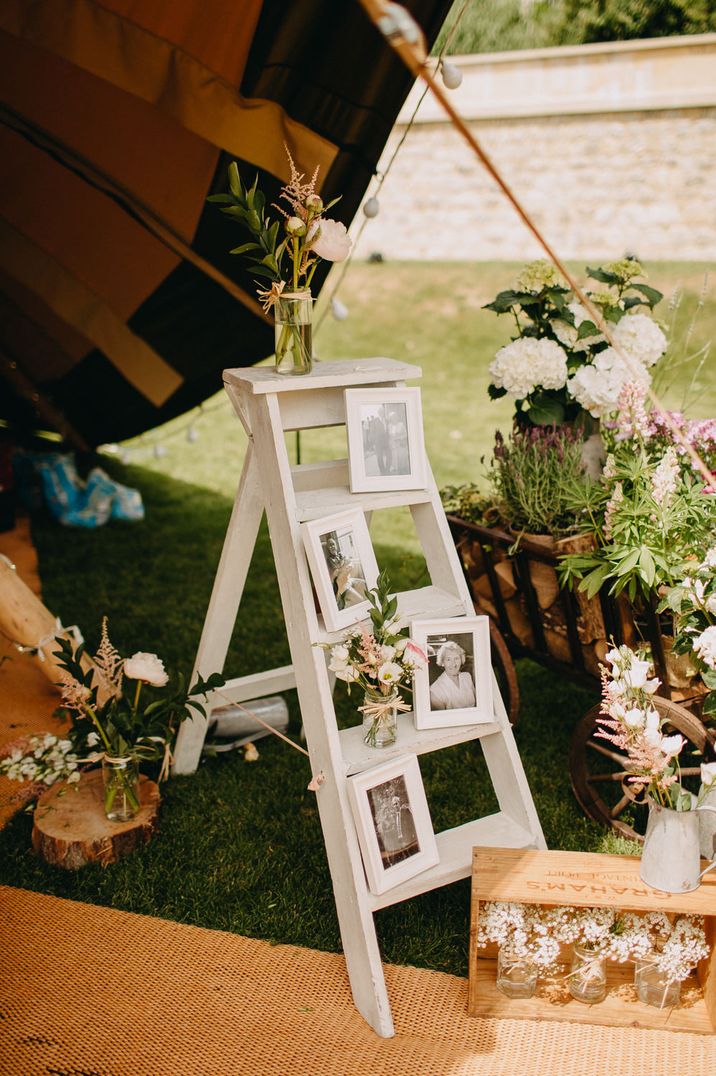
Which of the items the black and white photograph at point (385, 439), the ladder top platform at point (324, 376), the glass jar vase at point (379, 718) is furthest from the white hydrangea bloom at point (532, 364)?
the glass jar vase at point (379, 718)

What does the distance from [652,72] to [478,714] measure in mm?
11426

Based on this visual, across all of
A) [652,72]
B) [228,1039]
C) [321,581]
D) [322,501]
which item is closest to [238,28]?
[322,501]

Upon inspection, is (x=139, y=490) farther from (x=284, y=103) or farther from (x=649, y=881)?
(x=649, y=881)

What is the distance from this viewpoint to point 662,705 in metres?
2.54

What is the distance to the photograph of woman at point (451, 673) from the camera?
2.46m

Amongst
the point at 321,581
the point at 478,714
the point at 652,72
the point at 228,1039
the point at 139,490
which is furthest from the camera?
the point at 652,72

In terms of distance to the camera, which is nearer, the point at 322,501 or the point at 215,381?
the point at 322,501

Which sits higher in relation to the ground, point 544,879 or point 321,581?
point 321,581

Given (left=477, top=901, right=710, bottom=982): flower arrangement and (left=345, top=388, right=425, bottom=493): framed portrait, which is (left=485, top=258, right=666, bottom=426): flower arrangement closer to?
(left=345, top=388, right=425, bottom=493): framed portrait

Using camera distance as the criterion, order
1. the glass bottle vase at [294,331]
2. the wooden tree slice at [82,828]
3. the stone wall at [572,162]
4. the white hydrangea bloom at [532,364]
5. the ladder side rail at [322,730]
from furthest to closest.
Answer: the stone wall at [572,162], the white hydrangea bloom at [532,364], the wooden tree slice at [82,828], the glass bottle vase at [294,331], the ladder side rail at [322,730]

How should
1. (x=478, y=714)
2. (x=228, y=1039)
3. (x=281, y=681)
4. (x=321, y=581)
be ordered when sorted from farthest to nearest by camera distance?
1. (x=281, y=681)
2. (x=478, y=714)
3. (x=321, y=581)
4. (x=228, y=1039)

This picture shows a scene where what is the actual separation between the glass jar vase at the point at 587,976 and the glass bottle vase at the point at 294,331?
1.64 m

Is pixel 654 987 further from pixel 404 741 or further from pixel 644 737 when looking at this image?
pixel 404 741

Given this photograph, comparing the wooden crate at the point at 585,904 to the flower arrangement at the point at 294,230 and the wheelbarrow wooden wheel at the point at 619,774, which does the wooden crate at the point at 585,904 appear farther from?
the flower arrangement at the point at 294,230
